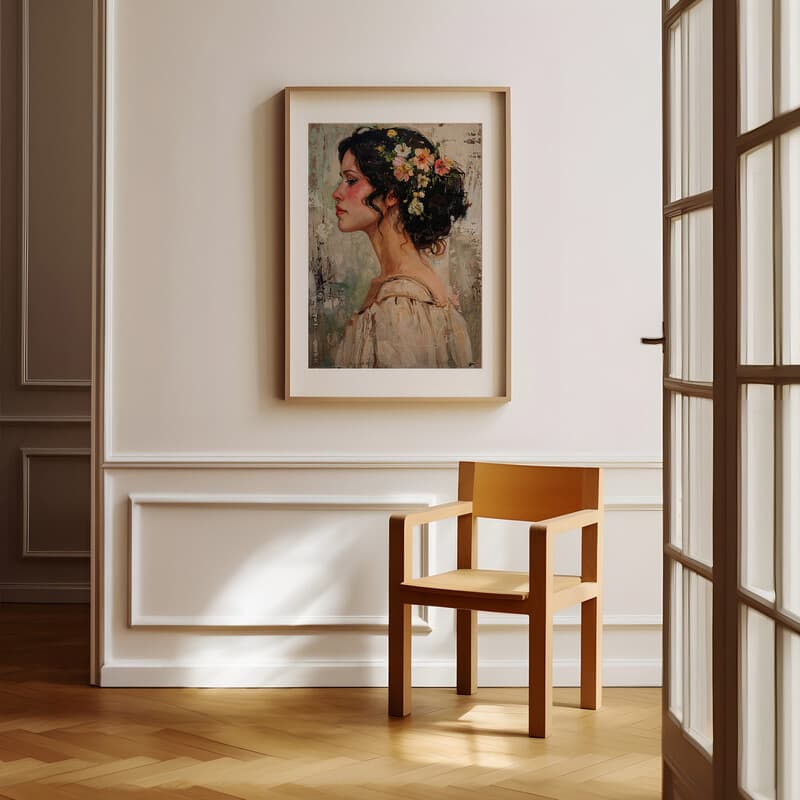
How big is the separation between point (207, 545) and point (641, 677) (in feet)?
4.93

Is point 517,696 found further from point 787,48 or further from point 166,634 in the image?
point 787,48

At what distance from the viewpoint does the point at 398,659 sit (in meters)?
3.21

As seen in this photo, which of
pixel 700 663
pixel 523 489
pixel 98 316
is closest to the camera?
pixel 700 663

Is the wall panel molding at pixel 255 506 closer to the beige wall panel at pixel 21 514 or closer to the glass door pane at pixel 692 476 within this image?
the glass door pane at pixel 692 476

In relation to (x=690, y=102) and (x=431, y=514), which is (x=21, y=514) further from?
(x=690, y=102)

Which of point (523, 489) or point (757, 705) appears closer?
point (757, 705)

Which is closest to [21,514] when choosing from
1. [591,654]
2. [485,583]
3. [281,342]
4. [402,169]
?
[281,342]

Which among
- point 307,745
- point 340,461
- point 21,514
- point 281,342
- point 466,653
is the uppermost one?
point 281,342

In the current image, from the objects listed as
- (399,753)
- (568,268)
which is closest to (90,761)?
(399,753)

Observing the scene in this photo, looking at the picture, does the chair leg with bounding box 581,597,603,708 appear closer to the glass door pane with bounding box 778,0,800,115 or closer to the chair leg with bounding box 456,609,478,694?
the chair leg with bounding box 456,609,478,694

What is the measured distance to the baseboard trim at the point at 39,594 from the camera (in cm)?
507

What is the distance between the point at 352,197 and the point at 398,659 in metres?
1.50

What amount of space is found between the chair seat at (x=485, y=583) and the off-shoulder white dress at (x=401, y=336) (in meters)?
0.70

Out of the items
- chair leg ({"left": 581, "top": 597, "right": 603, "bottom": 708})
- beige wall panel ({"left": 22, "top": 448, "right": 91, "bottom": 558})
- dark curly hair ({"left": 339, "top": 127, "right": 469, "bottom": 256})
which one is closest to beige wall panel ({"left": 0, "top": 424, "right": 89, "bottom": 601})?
beige wall panel ({"left": 22, "top": 448, "right": 91, "bottom": 558})
